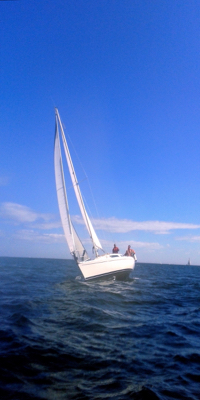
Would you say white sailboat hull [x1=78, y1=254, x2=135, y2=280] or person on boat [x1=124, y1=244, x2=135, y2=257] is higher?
person on boat [x1=124, y1=244, x2=135, y2=257]

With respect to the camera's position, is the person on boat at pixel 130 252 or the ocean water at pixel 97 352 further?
the person on boat at pixel 130 252

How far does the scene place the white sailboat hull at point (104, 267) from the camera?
16.0m

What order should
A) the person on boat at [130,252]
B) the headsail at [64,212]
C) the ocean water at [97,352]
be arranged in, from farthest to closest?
the person on boat at [130,252] → the headsail at [64,212] → the ocean water at [97,352]

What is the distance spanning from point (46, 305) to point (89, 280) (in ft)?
23.5

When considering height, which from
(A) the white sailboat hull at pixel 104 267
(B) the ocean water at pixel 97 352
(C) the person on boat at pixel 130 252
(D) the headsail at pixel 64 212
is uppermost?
(D) the headsail at pixel 64 212

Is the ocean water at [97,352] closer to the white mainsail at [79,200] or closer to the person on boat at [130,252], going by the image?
the white mainsail at [79,200]

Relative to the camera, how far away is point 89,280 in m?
16.5

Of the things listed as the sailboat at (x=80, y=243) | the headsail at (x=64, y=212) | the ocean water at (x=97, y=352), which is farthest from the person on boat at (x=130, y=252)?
the ocean water at (x=97, y=352)

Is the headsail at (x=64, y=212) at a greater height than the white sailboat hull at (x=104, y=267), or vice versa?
the headsail at (x=64, y=212)

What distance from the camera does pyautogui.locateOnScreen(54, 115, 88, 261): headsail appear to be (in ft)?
56.6

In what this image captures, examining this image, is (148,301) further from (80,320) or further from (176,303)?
(80,320)

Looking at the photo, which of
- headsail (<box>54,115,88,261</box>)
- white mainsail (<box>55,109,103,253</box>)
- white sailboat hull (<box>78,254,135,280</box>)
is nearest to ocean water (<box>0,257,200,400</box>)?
white sailboat hull (<box>78,254,135,280</box>)

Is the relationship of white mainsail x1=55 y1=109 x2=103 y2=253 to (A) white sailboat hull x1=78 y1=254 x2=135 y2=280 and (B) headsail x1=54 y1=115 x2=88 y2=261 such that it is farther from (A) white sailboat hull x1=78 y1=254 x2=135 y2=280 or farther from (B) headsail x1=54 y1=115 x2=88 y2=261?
(A) white sailboat hull x1=78 y1=254 x2=135 y2=280

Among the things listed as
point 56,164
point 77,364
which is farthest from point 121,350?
point 56,164
